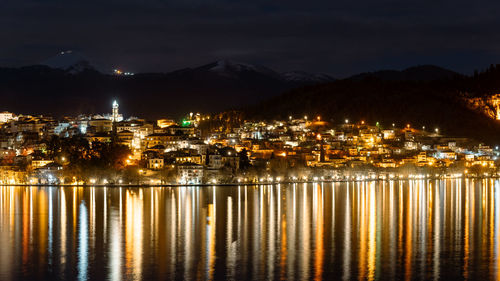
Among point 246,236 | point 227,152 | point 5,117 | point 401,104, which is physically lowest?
point 246,236

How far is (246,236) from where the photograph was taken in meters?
20.4

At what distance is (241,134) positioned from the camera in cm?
5938

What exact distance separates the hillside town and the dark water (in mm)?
6459

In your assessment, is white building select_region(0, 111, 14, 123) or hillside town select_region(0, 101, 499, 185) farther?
white building select_region(0, 111, 14, 123)

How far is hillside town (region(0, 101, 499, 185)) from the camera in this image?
39781mm

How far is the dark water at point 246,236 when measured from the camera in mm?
15922

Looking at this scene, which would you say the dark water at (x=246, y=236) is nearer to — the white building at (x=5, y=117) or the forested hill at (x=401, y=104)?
the white building at (x=5, y=117)

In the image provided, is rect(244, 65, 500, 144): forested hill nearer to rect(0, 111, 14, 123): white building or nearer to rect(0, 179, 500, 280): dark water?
rect(0, 111, 14, 123): white building

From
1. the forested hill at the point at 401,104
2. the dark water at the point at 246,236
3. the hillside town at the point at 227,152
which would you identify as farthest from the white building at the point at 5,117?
the dark water at the point at 246,236

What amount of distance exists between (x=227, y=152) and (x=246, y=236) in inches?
952

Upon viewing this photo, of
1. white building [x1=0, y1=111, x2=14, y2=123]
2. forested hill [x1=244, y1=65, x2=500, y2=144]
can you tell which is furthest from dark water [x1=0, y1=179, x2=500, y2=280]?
forested hill [x1=244, y1=65, x2=500, y2=144]

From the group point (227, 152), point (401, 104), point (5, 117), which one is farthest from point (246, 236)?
point (401, 104)

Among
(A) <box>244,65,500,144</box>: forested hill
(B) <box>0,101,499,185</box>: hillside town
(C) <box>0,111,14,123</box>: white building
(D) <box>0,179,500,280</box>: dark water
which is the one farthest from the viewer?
(A) <box>244,65,500,144</box>: forested hill

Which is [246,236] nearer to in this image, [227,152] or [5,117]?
[227,152]
